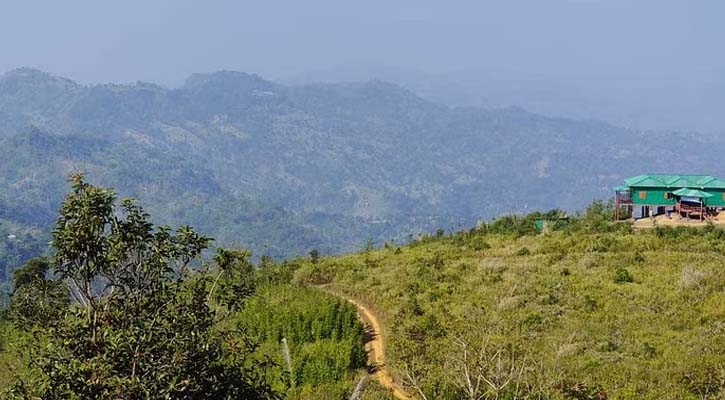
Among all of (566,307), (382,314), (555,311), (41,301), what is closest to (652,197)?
(566,307)

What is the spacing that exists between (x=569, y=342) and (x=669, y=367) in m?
2.50

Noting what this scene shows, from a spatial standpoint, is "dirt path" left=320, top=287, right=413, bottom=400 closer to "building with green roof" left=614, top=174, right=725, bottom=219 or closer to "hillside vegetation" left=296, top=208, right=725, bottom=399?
"hillside vegetation" left=296, top=208, right=725, bottom=399

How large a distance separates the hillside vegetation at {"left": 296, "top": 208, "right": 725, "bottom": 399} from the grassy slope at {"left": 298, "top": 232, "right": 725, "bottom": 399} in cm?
4

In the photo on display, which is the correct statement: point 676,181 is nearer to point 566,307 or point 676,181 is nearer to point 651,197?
point 651,197

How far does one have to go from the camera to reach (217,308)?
8.12 meters

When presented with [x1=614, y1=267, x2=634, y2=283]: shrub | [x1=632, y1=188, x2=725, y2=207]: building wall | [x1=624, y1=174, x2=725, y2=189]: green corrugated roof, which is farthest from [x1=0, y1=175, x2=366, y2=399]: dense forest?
[x1=624, y1=174, x2=725, y2=189]: green corrugated roof

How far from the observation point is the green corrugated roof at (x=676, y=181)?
112ft

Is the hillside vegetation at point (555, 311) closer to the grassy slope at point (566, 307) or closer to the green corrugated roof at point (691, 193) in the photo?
the grassy slope at point (566, 307)

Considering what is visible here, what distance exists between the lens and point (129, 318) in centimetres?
739

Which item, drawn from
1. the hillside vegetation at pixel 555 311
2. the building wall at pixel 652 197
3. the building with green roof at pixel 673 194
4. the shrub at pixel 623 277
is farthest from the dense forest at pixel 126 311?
the building wall at pixel 652 197

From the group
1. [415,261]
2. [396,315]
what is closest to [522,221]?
[415,261]

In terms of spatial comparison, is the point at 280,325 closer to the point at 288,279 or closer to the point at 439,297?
the point at 439,297

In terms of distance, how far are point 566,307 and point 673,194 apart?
19364 mm

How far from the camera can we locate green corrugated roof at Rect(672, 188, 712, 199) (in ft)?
109
